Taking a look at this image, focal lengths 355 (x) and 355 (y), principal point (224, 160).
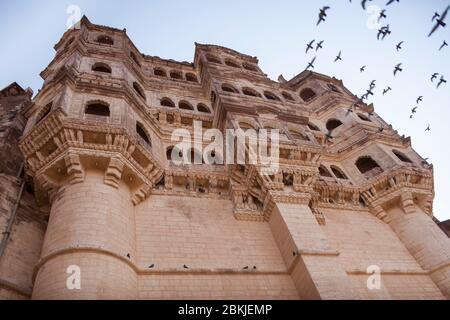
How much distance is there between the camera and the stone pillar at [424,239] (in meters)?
12.6

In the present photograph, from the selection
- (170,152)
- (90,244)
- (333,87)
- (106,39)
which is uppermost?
(106,39)

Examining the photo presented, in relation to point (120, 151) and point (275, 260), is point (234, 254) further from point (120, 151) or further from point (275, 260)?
point (120, 151)

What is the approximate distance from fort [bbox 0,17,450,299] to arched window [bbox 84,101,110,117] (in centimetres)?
5

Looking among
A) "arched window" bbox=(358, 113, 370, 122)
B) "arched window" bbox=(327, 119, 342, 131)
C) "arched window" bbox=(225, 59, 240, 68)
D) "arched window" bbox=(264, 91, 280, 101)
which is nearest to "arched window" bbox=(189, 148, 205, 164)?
"arched window" bbox=(264, 91, 280, 101)

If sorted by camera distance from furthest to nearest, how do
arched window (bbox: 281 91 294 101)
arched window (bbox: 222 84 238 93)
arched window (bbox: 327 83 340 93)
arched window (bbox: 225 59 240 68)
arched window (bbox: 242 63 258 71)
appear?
1. arched window (bbox: 242 63 258 71)
2. arched window (bbox: 327 83 340 93)
3. arched window (bbox: 225 59 240 68)
4. arched window (bbox: 281 91 294 101)
5. arched window (bbox: 222 84 238 93)

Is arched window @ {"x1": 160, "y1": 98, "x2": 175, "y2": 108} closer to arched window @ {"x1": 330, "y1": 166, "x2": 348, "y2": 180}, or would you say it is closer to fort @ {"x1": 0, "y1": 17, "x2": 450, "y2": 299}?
fort @ {"x1": 0, "y1": 17, "x2": 450, "y2": 299}

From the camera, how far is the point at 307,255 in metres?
10.4

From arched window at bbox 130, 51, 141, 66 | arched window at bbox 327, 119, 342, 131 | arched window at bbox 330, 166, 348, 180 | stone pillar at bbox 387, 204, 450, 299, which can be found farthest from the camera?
arched window at bbox 327, 119, 342, 131

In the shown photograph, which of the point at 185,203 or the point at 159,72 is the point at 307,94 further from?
the point at 185,203

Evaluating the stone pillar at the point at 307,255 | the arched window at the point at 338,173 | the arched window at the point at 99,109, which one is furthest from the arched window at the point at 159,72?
the stone pillar at the point at 307,255

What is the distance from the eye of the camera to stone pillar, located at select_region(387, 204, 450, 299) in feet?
41.3

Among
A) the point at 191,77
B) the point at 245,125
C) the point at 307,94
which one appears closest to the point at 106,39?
the point at 191,77

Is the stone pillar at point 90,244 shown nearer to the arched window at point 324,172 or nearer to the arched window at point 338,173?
the arched window at point 324,172

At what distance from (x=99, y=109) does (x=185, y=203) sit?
4.93 m
